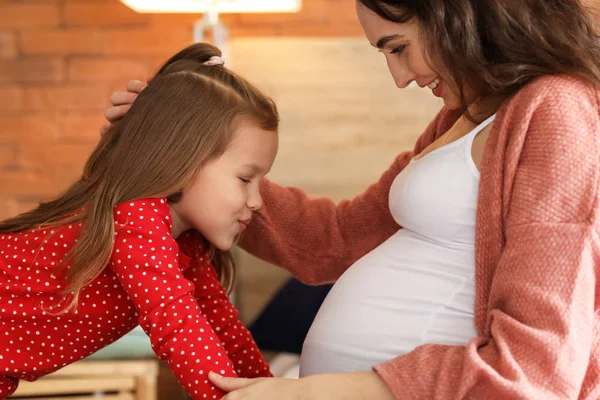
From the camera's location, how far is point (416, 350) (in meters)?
1.01

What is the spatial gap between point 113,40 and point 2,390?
72.2 inches

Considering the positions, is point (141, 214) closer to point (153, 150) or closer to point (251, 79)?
point (153, 150)

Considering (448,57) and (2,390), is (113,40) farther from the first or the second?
(448,57)

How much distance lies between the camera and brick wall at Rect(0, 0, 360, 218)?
2.84 metres

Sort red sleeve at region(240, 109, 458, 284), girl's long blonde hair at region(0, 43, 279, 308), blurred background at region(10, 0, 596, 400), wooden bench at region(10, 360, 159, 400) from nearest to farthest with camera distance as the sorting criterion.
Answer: girl's long blonde hair at region(0, 43, 279, 308) → red sleeve at region(240, 109, 458, 284) → wooden bench at region(10, 360, 159, 400) → blurred background at region(10, 0, 596, 400)

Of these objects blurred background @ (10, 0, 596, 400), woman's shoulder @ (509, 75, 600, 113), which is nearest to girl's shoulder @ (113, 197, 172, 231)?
woman's shoulder @ (509, 75, 600, 113)

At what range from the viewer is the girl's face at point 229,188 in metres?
1.22

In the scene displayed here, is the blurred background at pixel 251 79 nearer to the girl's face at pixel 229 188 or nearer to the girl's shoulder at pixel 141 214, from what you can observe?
the girl's face at pixel 229 188

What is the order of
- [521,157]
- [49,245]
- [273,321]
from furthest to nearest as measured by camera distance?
[273,321], [49,245], [521,157]

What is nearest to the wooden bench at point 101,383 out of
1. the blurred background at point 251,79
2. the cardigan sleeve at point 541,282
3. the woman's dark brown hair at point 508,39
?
the blurred background at point 251,79

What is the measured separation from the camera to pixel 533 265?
0.92 meters

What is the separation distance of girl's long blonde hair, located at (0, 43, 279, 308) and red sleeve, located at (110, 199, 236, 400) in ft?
0.09

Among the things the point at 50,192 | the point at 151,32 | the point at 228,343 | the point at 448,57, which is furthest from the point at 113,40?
the point at 448,57

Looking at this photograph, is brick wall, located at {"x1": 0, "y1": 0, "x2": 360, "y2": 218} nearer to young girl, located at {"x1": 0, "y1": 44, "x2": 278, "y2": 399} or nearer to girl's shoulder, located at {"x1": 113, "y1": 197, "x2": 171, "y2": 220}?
young girl, located at {"x1": 0, "y1": 44, "x2": 278, "y2": 399}
